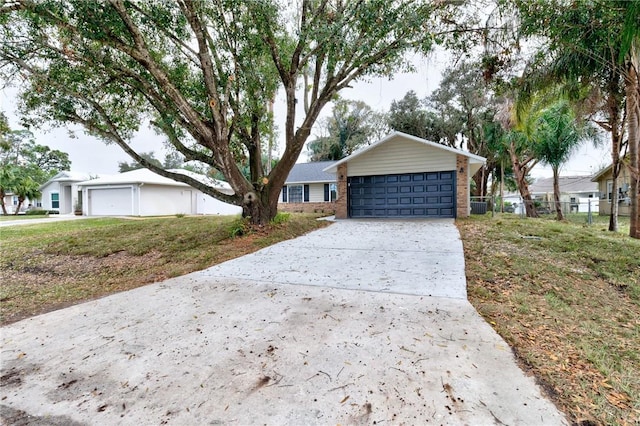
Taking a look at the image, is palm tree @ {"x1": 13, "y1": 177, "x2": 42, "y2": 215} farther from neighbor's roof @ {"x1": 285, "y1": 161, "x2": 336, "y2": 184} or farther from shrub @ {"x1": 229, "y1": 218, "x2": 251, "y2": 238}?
shrub @ {"x1": 229, "y1": 218, "x2": 251, "y2": 238}

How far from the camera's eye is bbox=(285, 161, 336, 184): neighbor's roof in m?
20.5

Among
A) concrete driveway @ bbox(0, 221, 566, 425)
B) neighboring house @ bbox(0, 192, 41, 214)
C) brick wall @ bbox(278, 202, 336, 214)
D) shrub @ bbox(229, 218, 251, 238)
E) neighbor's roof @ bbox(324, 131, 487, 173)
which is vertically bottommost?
concrete driveway @ bbox(0, 221, 566, 425)

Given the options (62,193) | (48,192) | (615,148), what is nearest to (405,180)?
(615,148)

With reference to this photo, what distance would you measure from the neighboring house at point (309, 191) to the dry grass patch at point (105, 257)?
28.0ft

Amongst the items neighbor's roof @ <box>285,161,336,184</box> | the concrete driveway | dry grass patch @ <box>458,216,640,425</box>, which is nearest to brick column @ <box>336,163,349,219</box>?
neighbor's roof @ <box>285,161,336,184</box>

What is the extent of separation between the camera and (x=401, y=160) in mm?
13445

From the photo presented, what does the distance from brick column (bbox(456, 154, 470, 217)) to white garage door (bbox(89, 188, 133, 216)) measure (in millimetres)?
19305

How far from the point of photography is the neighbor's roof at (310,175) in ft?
67.1

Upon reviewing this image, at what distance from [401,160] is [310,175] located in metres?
9.22

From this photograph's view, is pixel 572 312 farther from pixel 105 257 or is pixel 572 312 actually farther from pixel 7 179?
pixel 7 179

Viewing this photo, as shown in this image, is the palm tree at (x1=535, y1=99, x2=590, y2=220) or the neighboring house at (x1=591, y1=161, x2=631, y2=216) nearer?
the palm tree at (x1=535, y1=99, x2=590, y2=220)

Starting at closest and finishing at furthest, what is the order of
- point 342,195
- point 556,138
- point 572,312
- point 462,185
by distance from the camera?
point 572,312
point 462,185
point 556,138
point 342,195

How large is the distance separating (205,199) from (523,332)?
2360 centimetres

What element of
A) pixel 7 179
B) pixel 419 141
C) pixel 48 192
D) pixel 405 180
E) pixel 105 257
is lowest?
pixel 105 257
